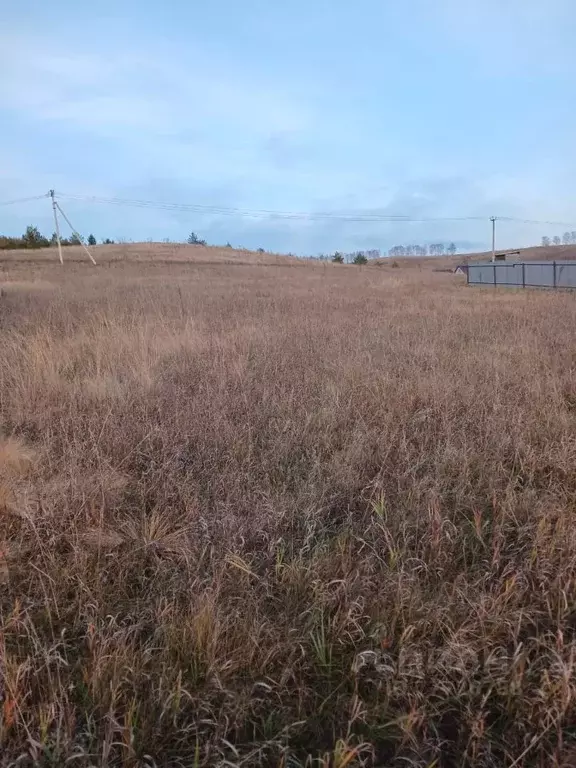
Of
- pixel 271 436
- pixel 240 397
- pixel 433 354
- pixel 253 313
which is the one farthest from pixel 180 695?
pixel 253 313

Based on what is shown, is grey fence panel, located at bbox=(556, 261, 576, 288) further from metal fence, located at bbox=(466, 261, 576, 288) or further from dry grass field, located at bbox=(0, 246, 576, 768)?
dry grass field, located at bbox=(0, 246, 576, 768)

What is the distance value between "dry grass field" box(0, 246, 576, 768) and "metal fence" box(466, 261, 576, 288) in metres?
25.7

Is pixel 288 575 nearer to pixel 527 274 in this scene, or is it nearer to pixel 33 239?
pixel 527 274

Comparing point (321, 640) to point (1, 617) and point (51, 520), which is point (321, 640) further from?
point (51, 520)

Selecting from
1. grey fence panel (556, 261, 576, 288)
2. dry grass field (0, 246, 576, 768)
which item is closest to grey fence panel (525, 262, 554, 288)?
grey fence panel (556, 261, 576, 288)

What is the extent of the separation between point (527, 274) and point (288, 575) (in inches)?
1283

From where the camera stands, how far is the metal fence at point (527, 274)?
25.7 metres

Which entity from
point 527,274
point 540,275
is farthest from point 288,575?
point 527,274

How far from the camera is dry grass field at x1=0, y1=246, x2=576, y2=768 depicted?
1.48 meters

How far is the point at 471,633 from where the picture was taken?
5.85 ft

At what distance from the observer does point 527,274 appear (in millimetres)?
29531

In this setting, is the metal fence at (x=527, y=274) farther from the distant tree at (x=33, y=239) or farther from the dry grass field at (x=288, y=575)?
the distant tree at (x=33, y=239)

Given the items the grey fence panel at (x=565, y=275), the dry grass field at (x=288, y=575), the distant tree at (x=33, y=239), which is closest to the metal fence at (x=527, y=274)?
the grey fence panel at (x=565, y=275)

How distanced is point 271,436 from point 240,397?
95cm
